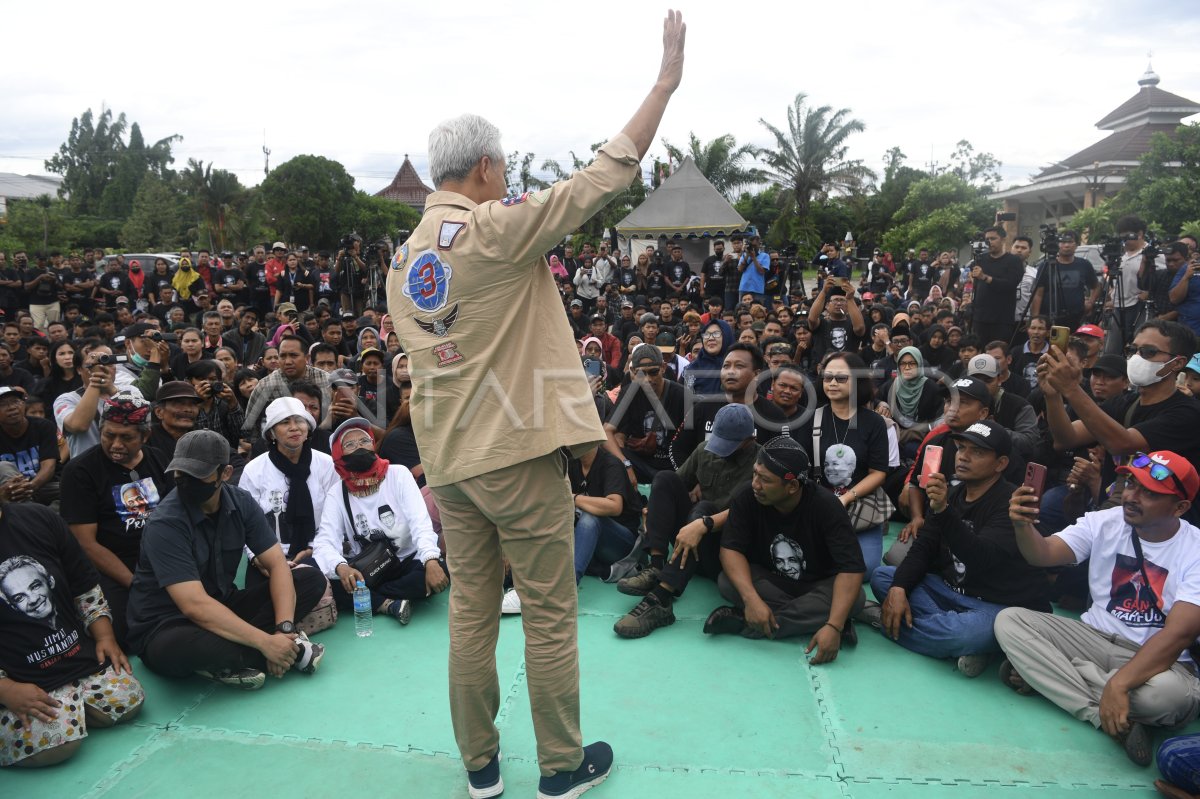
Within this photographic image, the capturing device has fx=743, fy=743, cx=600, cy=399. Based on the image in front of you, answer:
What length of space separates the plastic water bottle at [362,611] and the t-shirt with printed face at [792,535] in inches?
69.9

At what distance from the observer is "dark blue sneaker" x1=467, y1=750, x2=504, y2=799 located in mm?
2359

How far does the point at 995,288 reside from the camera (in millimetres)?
7043

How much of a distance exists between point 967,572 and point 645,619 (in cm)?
149

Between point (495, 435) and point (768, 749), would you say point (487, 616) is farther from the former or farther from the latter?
point (768, 749)

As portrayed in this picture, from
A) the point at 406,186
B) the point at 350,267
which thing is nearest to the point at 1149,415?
the point at 350,267

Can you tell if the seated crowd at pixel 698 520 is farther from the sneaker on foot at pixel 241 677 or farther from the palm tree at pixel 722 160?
the palm tree at pixel 722 160

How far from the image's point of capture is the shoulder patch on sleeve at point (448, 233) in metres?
1.97

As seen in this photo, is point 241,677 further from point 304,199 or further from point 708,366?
point 304,199

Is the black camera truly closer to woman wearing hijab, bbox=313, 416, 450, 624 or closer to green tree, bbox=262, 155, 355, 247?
woman wearing hijab, bbox=313, 416, 450, 624

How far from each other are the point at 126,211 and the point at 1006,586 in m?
50.0

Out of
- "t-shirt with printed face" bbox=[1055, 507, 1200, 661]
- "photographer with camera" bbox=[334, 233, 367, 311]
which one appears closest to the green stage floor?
"t-shirt with printed face" bbox=[1055, 507, 1200, 661]

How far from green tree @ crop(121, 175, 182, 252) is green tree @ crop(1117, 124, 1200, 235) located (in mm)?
35608

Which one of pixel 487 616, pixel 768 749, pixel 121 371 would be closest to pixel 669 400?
pixel 768 749

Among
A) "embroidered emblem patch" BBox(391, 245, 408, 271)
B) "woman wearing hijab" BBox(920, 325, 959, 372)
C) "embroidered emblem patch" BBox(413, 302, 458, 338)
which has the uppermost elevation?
"embroidered emblem patch" BBox(391, 245, 408, 271)
